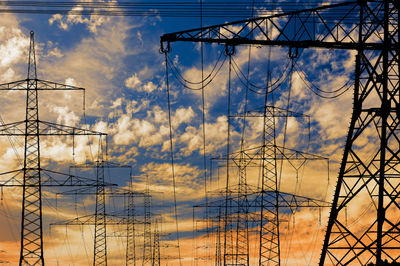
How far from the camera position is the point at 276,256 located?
36562 millimetres

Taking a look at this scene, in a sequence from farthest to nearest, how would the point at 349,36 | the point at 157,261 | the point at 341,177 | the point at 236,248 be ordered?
the point at 157,261 → the point at 236,248 → the point at 349,36 → the point at 341,177

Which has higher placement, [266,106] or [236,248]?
[266,106]

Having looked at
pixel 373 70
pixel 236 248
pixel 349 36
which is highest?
pixel 349 36

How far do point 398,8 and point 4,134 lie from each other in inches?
1072

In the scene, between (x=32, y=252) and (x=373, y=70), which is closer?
(x=373, y=70)

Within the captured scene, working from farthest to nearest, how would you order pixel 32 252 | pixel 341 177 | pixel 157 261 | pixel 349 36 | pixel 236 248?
1. pixel 157 261
2. pixel 236 248
3. pixel 32 252
4. pixel 349 36
5. pixel 341 177

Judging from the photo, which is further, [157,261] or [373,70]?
[157,261]

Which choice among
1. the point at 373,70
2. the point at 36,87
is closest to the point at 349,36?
the point at 373,70

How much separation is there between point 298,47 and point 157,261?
54047mm

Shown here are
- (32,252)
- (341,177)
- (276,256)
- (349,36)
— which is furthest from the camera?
(276,256)

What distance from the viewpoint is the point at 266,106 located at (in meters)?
38.6

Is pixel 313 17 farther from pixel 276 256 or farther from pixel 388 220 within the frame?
pixel 276 256

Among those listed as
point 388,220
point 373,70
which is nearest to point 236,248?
point 388,220

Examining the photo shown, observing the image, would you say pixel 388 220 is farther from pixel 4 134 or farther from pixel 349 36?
pixel 4 134
